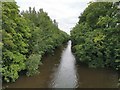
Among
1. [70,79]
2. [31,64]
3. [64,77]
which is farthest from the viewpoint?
[64,77]

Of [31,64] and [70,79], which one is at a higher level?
[31,64]

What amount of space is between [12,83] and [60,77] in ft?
22.1

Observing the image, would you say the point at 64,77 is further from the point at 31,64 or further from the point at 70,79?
the point at 31,64

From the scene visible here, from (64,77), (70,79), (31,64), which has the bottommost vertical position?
(70,79)

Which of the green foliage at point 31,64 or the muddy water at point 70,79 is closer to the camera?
the muddy water at point 70,79

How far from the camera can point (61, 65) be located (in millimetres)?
40219

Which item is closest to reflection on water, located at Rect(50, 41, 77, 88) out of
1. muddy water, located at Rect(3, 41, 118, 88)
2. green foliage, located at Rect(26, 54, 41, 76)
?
muddy water, located at Rect(3, 41, 118, 88)


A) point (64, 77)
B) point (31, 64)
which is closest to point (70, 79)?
point (64, 77)

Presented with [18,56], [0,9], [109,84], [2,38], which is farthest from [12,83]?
[109,84]

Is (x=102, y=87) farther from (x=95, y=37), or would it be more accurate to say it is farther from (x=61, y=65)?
(x=61, y=65)

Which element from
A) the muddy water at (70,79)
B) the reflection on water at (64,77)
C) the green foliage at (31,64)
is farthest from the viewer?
the green foliage at (31,64)

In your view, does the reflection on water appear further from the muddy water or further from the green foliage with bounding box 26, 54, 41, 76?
the green foliage with bounding box 26, 54, 41, 76

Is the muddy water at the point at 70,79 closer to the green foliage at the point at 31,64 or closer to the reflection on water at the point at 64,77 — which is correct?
the reflection on water at the point at 64,77

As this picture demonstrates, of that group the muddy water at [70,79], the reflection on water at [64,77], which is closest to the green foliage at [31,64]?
the muddy water at [70,79]
